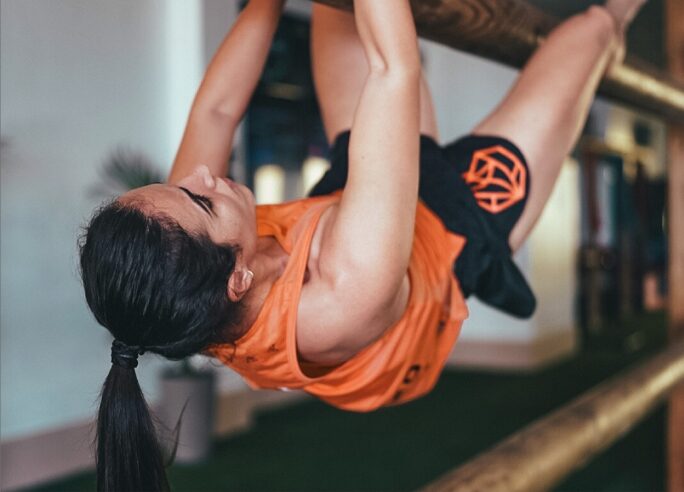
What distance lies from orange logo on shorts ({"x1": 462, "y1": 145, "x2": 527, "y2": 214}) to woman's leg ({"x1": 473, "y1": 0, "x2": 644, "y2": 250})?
0.12 feet

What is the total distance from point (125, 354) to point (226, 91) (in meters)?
0.62

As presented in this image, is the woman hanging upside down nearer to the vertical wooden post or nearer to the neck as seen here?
the neck

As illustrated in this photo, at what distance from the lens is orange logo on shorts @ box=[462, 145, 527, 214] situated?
161 centimetres

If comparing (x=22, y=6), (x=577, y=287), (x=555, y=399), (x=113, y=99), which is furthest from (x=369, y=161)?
(x=577, y=287)

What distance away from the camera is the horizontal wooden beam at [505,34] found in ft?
3.72

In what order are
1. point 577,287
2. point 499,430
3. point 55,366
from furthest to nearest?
point 577,287 → point 499,430 → point 55,366

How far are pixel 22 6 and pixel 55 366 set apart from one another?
152 centimetres

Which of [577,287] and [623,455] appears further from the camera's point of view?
[577,287]

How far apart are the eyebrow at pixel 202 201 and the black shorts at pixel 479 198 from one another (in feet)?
1.49

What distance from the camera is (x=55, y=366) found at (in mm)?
3420

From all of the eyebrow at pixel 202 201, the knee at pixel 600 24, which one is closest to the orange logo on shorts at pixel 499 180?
the knee at pixel 600 24

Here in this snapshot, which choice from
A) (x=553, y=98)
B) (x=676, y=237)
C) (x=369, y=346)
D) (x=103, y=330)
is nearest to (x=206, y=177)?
(x=369, y=346)

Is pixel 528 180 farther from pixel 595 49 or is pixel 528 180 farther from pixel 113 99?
pixel 113 99

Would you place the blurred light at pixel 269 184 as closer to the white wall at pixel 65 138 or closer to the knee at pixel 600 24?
the white wall at pixel 65 138
